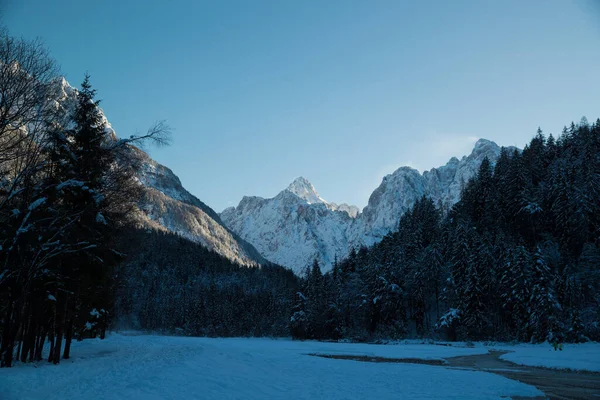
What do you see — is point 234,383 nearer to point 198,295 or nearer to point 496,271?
point 496,271

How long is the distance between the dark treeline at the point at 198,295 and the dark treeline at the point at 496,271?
45.2ft

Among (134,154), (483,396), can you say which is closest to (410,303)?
(483,396)

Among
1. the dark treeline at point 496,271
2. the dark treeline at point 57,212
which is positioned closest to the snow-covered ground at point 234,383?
the dark treeline at point 57,212

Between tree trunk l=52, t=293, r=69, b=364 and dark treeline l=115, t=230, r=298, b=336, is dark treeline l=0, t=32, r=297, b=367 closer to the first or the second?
tree trunk l=52, t=293, r=69, b=364

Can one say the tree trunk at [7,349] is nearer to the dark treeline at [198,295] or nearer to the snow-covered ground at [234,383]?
the snow-covered ground at [234,383]

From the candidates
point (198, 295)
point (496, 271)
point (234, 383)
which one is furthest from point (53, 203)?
point (198, 295)

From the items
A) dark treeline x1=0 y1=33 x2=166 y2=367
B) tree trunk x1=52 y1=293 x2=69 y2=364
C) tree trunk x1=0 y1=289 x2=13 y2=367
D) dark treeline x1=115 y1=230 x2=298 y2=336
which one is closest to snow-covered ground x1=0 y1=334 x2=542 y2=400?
tree trunk x1=0 y1=289 x2=13 y2=367

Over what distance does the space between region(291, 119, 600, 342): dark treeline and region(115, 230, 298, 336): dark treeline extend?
13.8 m

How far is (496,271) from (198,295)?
9315 cm

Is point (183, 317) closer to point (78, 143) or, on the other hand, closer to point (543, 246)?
point (543, 246)

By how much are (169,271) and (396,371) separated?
157 meters

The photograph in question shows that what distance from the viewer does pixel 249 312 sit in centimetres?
10600

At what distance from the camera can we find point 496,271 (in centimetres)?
5144

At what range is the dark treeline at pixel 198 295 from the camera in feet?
330
